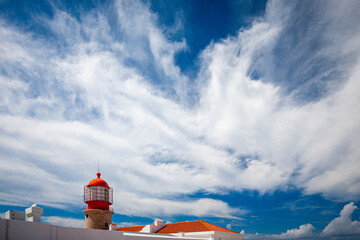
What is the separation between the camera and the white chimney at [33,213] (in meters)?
11.0

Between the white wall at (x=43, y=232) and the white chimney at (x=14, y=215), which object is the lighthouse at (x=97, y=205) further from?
the white chimney at (x=14, y=215)

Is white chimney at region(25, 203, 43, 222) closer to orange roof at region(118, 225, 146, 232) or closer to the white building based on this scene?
the white building

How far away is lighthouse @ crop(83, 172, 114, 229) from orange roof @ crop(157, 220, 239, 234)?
23.0ft

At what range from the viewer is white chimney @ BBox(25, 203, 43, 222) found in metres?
11.0

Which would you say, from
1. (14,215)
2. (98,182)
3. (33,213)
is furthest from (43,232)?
(98,182)

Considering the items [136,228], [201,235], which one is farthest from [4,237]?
[136,228]

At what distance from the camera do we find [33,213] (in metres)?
11.0

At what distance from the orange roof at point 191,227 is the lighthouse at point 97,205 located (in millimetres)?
7008

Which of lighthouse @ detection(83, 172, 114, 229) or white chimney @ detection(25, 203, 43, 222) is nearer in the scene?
white chimney @ detection(25, 203, 43, 222)

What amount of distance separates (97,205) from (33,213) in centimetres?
1125

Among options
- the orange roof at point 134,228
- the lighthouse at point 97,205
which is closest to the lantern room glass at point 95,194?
the lighthouse at point 97,205

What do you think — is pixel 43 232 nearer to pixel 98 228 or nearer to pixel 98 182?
pixel 98 228

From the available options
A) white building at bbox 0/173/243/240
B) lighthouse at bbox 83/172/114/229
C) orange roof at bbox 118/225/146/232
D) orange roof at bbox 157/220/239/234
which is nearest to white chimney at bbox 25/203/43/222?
white building at bbox 0/173/243/240

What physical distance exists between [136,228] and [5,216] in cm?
2089
